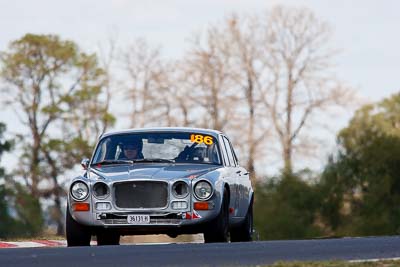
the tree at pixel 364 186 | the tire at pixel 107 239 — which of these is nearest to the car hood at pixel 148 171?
the tire at pixel 107 239

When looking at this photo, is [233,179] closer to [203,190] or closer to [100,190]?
[203,190]

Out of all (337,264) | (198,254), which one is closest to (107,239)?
(198,254)

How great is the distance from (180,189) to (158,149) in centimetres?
132

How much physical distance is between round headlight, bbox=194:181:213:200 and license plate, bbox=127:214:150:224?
2.27 ft

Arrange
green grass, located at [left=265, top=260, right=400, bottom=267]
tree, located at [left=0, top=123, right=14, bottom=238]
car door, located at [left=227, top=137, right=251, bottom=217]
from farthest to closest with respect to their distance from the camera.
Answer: tree, located at [left=0, top=123, right=14, bottom=238] < car door, located at [left=227, top=137, right=251, bottom=217] < green grass, located at [left=265, top=260, right=400, bottom=267]

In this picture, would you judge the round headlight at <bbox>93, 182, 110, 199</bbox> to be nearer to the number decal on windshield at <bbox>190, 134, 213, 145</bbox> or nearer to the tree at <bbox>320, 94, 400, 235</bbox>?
the number decal on windshield at <bbox>190, 134, 213, 145</bbox>

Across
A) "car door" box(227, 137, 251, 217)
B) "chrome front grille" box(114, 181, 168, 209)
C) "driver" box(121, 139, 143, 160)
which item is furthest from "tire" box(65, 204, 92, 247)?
"car door" box(227, 137, 251, 217)

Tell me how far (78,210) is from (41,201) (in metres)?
50.9

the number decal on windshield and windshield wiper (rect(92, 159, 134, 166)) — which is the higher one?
the number decal on windshield

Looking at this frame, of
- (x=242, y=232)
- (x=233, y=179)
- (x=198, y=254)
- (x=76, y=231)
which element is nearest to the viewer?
(x=198, y=254)

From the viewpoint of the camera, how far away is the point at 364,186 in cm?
5447

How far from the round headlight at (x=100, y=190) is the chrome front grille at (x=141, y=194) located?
12 cm

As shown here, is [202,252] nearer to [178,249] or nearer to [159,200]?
[178,249]

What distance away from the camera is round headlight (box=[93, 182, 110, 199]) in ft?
59.3
